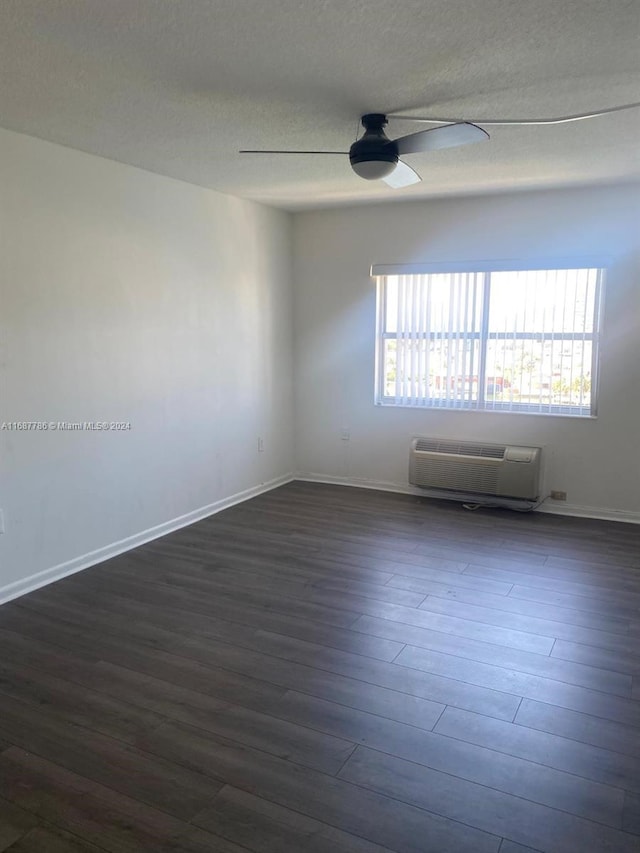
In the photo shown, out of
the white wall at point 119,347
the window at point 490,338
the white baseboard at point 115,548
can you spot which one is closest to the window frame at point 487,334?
the window at point 490,338

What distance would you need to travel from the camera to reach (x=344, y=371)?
5.69 m

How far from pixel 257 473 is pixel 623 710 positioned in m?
3.66

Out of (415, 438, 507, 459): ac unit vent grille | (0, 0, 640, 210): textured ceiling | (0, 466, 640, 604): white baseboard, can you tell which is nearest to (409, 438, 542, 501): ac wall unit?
(415, 438, 507, 459): ac unit vent grille

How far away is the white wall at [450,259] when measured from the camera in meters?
4.57

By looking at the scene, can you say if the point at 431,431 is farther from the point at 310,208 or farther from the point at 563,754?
the point at 563,754

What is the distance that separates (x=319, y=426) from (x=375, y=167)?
332 cm

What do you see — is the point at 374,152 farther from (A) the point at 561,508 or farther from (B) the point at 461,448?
(A) the point at 561,508

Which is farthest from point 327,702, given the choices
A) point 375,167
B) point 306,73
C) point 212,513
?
point 212,513

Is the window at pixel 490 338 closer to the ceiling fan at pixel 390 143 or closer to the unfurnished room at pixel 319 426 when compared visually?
the unfurnished room at pixel 319 426

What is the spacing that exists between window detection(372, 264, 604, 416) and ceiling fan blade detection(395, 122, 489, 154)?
2.37 m

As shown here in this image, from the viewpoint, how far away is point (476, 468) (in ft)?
16.3

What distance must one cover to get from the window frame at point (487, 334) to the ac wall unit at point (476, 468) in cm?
33

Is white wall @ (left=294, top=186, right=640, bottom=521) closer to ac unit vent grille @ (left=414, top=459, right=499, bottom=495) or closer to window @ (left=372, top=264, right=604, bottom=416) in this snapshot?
window @ (left=372, top=264, right=604, bottom=416)

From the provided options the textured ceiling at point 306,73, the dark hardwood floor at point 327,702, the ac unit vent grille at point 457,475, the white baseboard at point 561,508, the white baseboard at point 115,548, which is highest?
the textured ceiling at point 306,73
